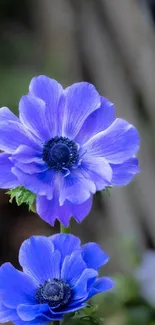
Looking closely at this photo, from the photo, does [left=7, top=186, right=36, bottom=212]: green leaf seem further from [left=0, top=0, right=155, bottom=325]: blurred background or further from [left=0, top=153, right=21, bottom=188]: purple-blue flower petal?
[left=0, top=0, right=155, bottom=325]: blurred background

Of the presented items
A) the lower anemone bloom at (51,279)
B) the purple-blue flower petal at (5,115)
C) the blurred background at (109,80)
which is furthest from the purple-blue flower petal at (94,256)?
the blurred background at (109,80)

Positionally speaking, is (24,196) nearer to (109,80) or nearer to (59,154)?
(59,154)

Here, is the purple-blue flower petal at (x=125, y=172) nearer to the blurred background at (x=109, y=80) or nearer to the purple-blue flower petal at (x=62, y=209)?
the purple-blue flower petal at (x=62, y=209)

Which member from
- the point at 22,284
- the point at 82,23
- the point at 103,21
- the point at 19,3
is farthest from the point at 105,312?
the point at 19,3

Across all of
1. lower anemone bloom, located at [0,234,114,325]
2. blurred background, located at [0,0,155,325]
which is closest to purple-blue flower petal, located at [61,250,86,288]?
lower anemone bloom, located at [0,234,114,325]

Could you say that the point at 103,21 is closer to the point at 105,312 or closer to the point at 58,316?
the point at 105,312

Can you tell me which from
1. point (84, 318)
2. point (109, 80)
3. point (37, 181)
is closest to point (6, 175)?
point (37, 181)
